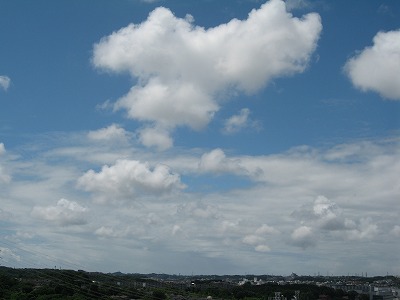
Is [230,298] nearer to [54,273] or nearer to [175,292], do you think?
[175,292]

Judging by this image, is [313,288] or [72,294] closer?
[72,294]

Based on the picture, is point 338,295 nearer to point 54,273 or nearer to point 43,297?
point 54,273

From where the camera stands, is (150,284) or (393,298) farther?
(150,284)

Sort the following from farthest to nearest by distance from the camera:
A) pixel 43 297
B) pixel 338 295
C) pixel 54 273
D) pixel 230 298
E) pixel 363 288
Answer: pixel 363 288
pixel 338 295
pixel 230 298
pixel 54 273
pixel 43 297

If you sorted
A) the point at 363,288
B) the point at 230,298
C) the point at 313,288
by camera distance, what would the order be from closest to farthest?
the point at 230,298, the point at 313,288, the point at 363,288

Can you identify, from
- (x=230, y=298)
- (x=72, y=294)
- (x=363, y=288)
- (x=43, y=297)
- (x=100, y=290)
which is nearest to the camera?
(x=43, y=297)

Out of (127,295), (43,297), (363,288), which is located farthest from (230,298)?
(363,288)

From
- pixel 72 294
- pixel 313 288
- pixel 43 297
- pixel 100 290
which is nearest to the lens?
pixel 43 297

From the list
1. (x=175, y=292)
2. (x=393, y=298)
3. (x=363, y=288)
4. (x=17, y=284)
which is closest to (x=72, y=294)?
(x=17, y=284)
